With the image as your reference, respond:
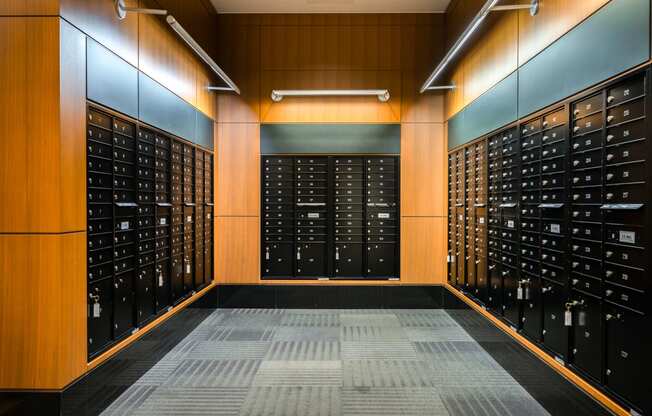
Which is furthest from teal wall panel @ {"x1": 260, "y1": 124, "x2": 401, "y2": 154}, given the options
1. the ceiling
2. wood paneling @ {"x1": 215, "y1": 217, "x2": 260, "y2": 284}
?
the ceiling

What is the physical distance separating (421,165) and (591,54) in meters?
3.21

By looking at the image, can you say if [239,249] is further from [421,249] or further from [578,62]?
[578,62]

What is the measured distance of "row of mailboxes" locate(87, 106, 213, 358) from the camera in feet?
8.39

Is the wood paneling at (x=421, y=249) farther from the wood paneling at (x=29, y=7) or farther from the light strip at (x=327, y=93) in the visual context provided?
the wood paneling at (x=29, y=7)

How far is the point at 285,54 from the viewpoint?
5.32 metres

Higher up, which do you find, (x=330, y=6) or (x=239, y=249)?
(x=330, y=6)

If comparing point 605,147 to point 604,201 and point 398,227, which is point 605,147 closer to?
point 604,201

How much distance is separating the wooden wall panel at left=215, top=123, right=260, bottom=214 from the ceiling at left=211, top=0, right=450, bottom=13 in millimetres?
1503

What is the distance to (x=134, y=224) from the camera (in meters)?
3.03

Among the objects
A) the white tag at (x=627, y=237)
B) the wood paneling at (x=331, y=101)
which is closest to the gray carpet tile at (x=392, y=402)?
the white tag at (x=627, y=237)

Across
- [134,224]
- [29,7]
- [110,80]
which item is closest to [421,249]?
[134,224]

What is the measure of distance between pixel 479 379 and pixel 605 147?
1970mm

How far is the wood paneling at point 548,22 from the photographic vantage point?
226 cm

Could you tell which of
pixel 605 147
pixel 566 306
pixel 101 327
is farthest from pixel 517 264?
pixel 101 327
